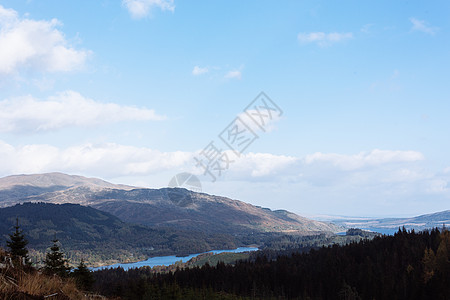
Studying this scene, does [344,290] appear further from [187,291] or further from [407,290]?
[187,291]

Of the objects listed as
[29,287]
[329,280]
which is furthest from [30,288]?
[329,280]

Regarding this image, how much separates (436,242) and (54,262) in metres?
193

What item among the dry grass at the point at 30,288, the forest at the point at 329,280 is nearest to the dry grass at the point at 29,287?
the dry grass at the point at 30,288

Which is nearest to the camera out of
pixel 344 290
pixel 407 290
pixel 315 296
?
pixel 407 290

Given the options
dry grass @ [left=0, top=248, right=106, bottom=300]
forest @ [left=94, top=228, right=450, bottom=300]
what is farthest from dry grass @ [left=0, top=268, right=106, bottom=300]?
forest @ [left=94, top=228, right=450, bottom=300]

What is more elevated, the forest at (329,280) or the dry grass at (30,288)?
the dry grass at (30,288)

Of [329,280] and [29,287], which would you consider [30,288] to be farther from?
[329,280]

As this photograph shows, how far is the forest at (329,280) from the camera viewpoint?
442 ft

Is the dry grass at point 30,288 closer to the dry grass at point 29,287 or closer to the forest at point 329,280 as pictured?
the dry grass at point 29,287

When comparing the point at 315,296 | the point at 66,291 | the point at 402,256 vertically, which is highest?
the point at 66,291

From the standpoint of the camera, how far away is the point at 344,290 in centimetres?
14650

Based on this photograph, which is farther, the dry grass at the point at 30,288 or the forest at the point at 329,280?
the forest at the point at 329,280

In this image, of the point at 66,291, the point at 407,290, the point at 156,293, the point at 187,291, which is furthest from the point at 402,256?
the point at 66,291

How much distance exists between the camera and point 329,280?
547 feet
